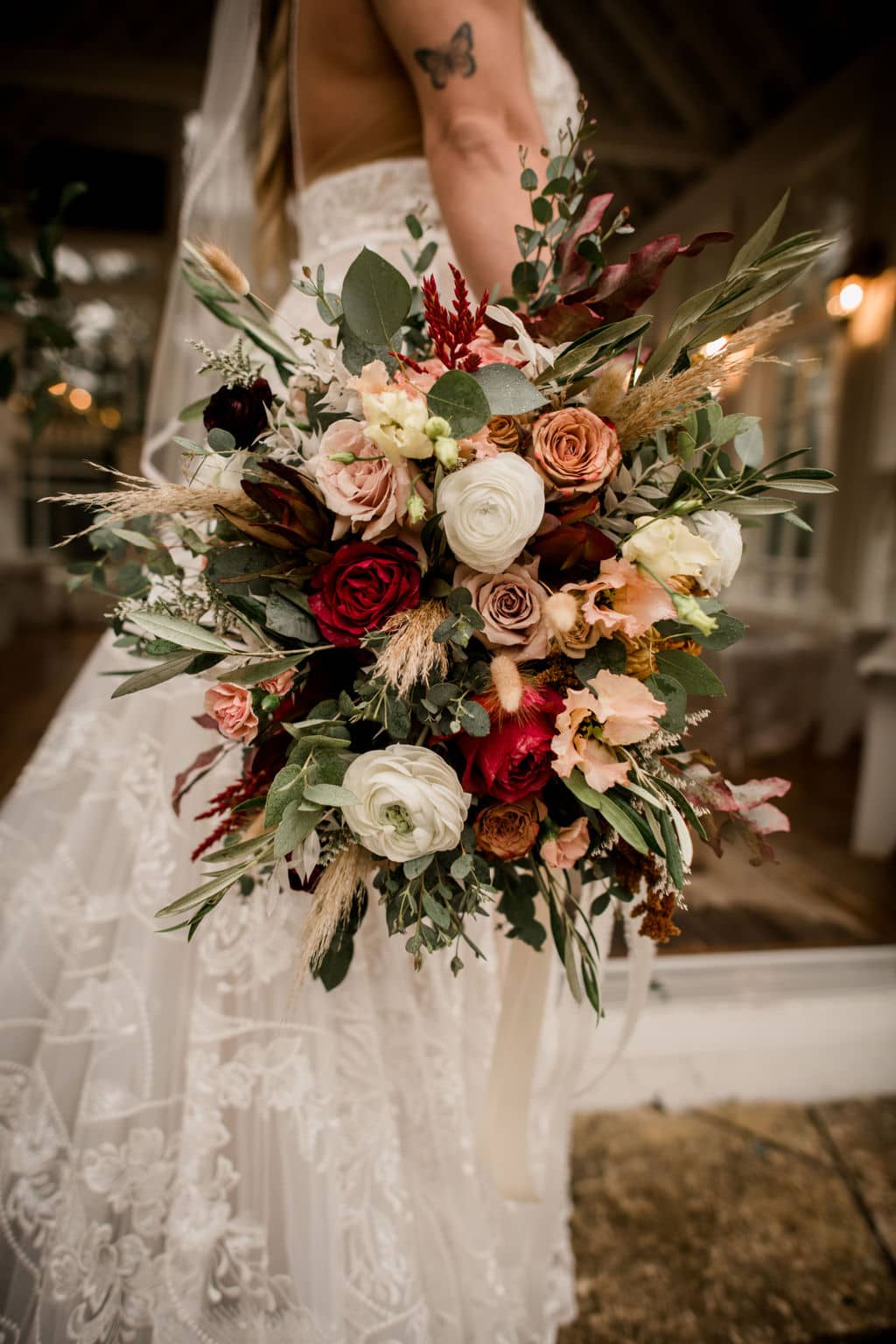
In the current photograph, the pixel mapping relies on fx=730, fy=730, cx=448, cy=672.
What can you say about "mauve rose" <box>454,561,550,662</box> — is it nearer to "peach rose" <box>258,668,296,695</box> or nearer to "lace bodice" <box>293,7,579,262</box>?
"peach rose" <box>258,668,296,695</box>

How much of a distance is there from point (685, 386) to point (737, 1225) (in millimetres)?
1330

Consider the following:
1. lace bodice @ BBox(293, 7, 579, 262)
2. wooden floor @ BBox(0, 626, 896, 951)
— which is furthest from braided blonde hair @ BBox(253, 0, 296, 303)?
wooden floor @ BBox(0, 626, 896, 951)

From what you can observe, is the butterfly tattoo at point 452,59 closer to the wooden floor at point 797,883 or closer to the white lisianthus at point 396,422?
the white lisianthus at point 396,422

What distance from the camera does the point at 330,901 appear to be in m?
0.60

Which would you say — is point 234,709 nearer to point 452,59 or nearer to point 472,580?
point 472,580

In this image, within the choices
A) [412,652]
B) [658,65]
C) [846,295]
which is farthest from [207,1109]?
[658,65]

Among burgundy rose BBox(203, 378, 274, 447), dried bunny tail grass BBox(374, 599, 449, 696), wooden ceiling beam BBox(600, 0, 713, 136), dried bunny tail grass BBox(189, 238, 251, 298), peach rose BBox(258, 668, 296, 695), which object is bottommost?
peach rose BBox(258, 668, 296, 695)

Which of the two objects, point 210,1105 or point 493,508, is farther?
point 210,1105

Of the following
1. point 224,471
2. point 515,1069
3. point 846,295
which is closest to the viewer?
point 224,471

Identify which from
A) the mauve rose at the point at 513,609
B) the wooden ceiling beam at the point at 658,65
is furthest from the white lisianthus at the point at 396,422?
the wooden ceiling beam at the point at 658,65

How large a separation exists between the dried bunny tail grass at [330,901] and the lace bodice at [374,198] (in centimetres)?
80

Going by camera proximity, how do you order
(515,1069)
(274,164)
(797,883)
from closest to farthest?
(515,1069) < (274,164) < (797,883)

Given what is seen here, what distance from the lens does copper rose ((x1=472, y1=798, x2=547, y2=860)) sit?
615 millimetres

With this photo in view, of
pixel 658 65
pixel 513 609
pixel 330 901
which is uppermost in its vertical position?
pixel 658 65
